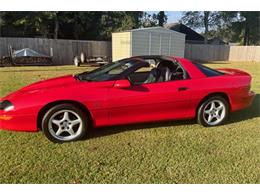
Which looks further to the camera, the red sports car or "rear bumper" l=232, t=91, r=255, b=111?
"rear bumper" l=232, t=91, r=255, b=111

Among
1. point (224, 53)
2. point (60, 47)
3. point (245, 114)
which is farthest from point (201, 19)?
point (245, 114)

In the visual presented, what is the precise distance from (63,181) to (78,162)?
42 cm

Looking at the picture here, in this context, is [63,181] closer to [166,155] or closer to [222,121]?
[166,155]

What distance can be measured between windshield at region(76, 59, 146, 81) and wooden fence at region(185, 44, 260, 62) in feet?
73.2

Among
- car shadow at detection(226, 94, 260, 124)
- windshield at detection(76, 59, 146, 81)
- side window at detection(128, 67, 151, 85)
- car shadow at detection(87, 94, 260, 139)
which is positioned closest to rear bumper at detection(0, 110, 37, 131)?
car shadow at detection(87, 94, 260, 139)

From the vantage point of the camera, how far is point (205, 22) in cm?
4600

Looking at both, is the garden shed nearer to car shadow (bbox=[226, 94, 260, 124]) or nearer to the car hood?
car shadow (bbox=[226, 94, 260, 124])

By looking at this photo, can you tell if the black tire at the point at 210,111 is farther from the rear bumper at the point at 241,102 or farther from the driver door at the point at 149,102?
the driver door at the point at 149,102

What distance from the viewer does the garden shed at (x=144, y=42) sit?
18703 millimetres

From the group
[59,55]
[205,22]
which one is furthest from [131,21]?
[205,22]

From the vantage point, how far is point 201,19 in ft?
153

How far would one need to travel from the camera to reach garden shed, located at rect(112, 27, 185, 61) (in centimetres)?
1870

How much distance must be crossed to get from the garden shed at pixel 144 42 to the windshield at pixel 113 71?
1437 centimetres

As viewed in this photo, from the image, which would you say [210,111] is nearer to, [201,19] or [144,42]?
[144,42]
